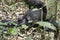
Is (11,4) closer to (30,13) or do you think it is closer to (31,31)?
(30,13)

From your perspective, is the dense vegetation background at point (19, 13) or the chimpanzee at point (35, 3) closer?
the dense vegetation background at point (19, 13)

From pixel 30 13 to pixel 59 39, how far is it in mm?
2351

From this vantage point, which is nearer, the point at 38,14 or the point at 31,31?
the point at 31,31

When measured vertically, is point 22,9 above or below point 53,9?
below

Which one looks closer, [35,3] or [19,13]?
[35,3]

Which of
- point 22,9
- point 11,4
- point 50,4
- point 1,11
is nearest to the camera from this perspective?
point 50,4

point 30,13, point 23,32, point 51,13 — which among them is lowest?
point 23,32

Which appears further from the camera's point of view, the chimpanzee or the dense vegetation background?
the chimpanzee

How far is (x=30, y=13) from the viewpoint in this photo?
4656 mm

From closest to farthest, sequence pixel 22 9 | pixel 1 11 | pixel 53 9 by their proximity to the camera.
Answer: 1. pixel 53 9
2. pixel 1 11
3. pixel 22 9

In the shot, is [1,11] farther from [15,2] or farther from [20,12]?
[15,2]

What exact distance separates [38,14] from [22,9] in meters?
1.92

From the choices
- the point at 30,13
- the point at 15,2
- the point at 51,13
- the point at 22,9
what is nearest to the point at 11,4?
the point at 15,2

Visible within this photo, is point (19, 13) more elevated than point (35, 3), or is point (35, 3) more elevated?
point (35, 3)
